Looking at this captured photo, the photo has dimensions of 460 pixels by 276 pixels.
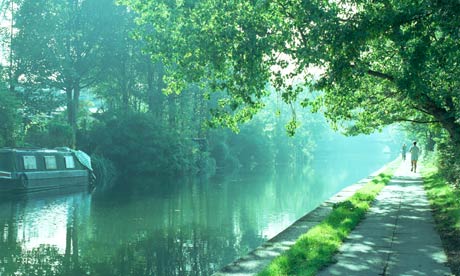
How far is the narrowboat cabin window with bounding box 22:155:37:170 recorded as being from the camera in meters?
29.2

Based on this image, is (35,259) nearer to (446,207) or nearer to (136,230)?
(136,230)

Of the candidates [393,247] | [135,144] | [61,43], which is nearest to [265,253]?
[393,247]

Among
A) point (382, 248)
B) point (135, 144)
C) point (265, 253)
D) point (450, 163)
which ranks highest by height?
point (135, 144)

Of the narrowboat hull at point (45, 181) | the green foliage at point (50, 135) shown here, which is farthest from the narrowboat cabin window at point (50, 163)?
the green foliage at point (50, 135)

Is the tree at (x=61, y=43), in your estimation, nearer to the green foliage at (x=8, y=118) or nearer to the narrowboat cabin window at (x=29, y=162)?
the green foliage at (x=8, y=118)

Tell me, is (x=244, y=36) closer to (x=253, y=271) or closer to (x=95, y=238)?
(x=253, y=271)

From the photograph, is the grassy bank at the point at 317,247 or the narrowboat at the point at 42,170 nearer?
the grassy bank at the point at 317,247

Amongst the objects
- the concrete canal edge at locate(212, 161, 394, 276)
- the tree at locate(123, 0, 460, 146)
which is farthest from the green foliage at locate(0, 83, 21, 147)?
the concrete canal edge at locate(212, 161, 394, 276)

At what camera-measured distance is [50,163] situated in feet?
104

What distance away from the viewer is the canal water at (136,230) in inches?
473

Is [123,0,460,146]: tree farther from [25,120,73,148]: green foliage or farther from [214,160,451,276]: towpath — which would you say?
[25,120,73,148]: green foliage

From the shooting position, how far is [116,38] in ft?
151

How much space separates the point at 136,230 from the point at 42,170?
16365mm

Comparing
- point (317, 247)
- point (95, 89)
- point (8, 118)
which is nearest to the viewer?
point (317, 247)
